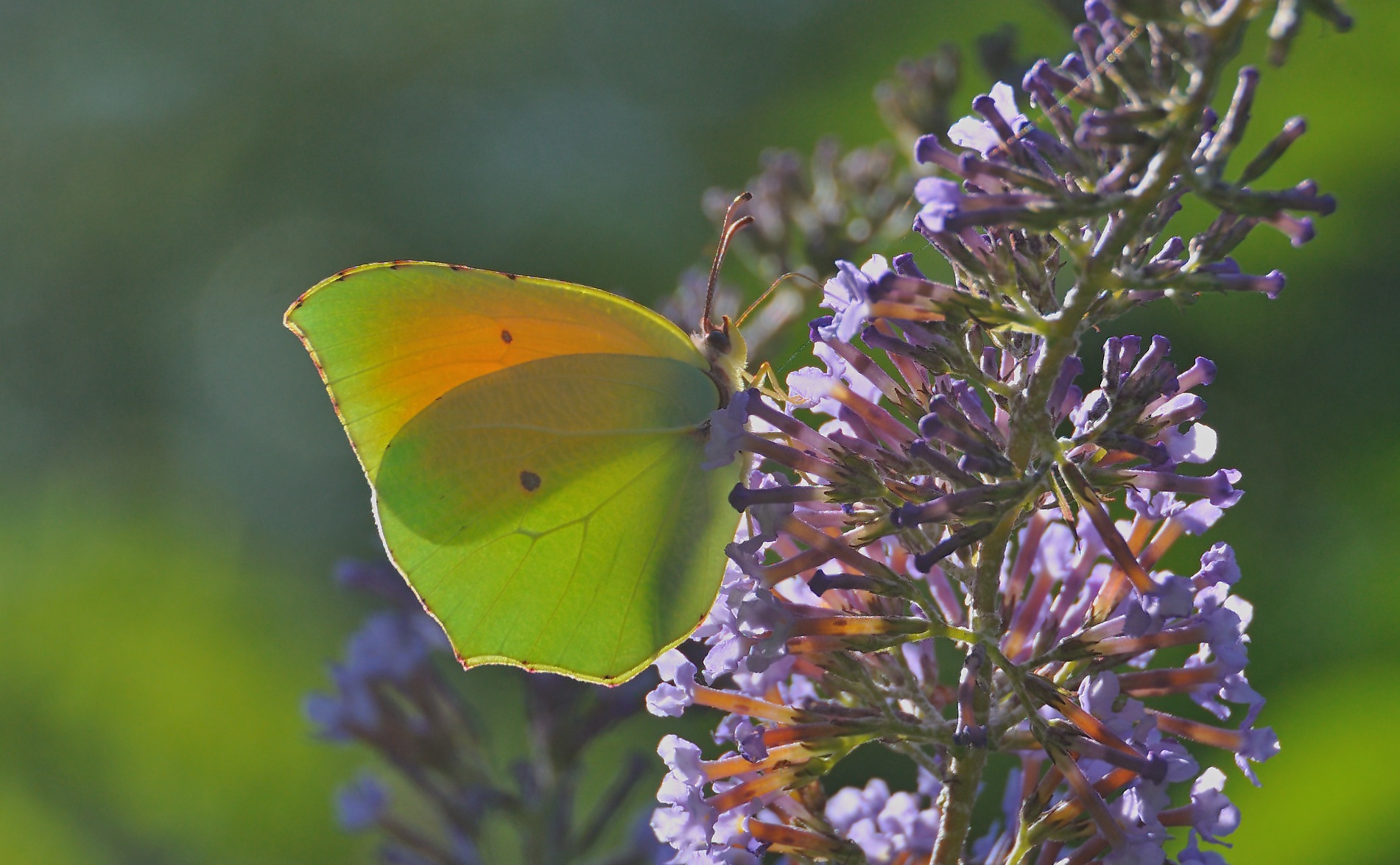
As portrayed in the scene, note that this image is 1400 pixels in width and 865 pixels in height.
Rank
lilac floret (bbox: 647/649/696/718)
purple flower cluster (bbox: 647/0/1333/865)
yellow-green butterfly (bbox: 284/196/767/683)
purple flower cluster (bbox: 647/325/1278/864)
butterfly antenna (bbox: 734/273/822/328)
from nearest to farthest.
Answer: purple flower cluster (bbox: 647/0/1333/865), purple flower cluster (bbox: 647/325/1278/864), lilac floret (bbox: 647/649/696/718), butterfly antenna (bbox: 734/273/822/328), yellow-green butterfly (bbox: 284/196/767/683)

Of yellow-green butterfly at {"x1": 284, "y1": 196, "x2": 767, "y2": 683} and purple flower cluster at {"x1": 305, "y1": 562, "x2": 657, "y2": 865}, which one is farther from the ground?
yellow-green butterfly at {"x1": 284, "y1": 196, "x2": 767, "y2": 683}

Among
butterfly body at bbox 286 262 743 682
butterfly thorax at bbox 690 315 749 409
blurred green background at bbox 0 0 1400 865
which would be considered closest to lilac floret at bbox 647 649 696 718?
butterfly body at bbox 286 262 743 682

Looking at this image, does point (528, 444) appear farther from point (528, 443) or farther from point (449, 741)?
point (449, 741)

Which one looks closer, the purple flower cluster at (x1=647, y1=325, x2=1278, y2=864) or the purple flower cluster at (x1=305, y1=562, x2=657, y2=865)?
the purple flower cluster at (x1=647, y1=325, x2=1278, y2=864)

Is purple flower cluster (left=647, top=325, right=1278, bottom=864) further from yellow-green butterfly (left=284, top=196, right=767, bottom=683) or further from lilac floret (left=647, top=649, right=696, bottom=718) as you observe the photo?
yellow-green butterfly (left=284, top=196, right=767, bottom=683)

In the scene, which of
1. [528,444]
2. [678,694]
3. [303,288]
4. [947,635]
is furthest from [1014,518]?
[303,288]

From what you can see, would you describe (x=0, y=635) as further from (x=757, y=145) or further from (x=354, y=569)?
(x=757, y=145)

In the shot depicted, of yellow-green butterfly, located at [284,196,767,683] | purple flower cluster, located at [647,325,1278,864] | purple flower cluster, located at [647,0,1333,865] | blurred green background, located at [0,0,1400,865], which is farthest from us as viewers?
blurred green background, located at [0,0,1400,865]

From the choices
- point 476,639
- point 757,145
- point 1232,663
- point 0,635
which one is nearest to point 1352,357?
point 1232,663
